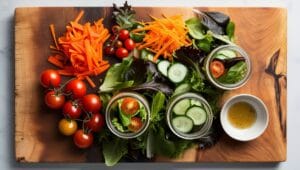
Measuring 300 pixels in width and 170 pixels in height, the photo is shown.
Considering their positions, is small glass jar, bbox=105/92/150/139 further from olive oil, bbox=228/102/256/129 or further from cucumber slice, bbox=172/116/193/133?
olive oil, bbox=228/102/256/129

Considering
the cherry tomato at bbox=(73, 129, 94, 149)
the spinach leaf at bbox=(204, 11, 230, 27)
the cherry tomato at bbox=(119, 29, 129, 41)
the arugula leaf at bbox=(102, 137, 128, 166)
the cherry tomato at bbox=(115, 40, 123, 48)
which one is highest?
the spinach leaf at bbox=(204, 11, 230, 27)

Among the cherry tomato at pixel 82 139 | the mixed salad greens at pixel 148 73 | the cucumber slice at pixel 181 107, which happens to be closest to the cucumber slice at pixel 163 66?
the mixed salad greens at pixel 148 73

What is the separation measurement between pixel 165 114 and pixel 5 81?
0.58 metres

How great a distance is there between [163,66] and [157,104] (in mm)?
127

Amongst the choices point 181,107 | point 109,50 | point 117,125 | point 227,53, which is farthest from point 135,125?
point 227,53

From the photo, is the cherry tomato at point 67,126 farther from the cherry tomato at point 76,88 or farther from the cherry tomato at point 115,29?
the cherry tomato at point 115,29

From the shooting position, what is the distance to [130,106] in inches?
58.6

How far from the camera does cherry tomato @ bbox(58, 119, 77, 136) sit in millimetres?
1580

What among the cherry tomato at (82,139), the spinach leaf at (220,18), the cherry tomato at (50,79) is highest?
the spinach leaf at (220,18)

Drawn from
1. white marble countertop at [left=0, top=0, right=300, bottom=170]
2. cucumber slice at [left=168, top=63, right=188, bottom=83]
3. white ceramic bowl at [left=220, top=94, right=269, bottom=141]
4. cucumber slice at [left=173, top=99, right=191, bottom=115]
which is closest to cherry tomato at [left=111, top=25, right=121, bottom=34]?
white marble countertop at [left=0, top=0, right=300, bottom=170]

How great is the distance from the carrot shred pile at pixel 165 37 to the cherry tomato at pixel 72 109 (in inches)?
11.1

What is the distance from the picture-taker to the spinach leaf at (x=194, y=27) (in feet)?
5.23

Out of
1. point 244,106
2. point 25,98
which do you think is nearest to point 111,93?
point 25,98

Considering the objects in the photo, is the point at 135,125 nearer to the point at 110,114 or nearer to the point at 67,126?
the point at 110,114
